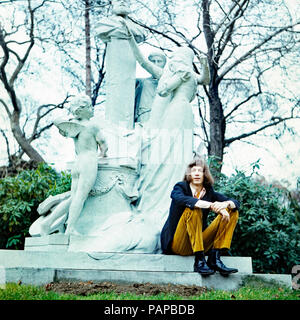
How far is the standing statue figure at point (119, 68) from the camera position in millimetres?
6402

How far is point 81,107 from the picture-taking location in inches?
213

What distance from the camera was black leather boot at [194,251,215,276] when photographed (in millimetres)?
4375

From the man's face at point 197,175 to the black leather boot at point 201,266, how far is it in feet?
2.34

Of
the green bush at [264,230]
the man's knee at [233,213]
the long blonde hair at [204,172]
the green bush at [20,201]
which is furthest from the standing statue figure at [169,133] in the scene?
the green bush at [20,201]

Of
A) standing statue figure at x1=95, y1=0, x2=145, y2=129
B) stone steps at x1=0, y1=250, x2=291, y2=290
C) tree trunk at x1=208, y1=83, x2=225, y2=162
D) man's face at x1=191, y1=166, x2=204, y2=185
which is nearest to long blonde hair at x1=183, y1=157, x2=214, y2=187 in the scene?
man's face at x1=191, y1=166, x2=204, y2=185

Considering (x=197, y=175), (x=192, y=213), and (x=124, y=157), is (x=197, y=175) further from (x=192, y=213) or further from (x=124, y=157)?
(x=124, y=157)

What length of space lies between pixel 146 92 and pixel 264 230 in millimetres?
2881

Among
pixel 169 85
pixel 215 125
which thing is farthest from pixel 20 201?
pixel 215 125

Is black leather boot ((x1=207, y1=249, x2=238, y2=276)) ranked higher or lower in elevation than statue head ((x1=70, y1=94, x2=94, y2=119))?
lower

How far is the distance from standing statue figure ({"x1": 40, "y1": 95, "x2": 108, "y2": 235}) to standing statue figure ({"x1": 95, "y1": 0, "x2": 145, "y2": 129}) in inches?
35.7

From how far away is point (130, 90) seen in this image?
21.4ft

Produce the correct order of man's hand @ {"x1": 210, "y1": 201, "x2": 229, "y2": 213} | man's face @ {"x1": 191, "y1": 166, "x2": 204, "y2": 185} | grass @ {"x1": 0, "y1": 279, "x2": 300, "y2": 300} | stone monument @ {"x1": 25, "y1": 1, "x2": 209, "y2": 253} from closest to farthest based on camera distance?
1. grass @ {"x1": 0, "y1": 279, "x2": 300, "y2": 300}
2. man's hand @ {"x1": 210, "y1": 201, "x2": 229, "y2": 213}
3. man's face @ {"x1": 191, "y1": 166, "x2": 204, "y2": 185}
4. stone monument @ {"x1": 25, "y1": 1, "x2": 209, "y2": 253}

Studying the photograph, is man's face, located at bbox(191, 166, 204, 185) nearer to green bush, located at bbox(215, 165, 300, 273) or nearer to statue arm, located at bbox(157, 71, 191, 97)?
statue arm, located at bbox(157, 71, 191, 97)
